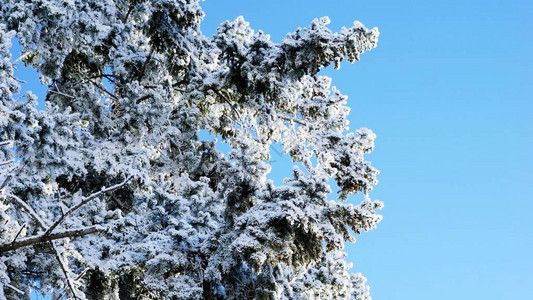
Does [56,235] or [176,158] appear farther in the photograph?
[176,158]

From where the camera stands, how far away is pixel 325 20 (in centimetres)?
787

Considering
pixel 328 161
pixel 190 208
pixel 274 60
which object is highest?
pixel 274 60

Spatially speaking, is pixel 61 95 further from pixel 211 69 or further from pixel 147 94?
pixel 211 69

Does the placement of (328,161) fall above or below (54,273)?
above

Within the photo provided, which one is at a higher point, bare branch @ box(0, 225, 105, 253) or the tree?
the tree

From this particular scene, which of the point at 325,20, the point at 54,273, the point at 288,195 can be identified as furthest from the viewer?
the point at 325,20

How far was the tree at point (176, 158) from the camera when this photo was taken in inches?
225

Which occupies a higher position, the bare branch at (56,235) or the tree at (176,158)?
the tree at (176,158)

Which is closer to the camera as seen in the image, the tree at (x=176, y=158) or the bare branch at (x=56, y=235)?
the bare branch at (x=56, y=235)

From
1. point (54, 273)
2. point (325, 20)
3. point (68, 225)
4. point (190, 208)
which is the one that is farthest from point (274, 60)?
point (54, 273)

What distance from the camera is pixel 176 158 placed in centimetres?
1063

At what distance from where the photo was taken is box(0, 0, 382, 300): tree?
5715mm

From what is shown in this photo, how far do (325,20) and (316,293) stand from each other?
4279mm

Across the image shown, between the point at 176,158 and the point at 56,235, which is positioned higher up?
the point at 176,158
